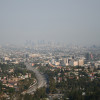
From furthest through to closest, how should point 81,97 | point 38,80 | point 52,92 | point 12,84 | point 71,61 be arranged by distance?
1. point 71,61
2. point 38,80
3. point 12,84
4. point 52,92
5. point 81,97

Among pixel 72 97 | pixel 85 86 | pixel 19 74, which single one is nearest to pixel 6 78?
pixel 19 74

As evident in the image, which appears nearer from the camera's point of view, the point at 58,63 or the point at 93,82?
the point at 93,82

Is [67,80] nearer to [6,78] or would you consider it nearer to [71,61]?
[6,78]

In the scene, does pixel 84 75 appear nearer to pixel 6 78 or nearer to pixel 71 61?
pixel 6 78

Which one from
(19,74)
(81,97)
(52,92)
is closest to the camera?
(81,97)

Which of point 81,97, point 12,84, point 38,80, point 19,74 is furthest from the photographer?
point 19,74

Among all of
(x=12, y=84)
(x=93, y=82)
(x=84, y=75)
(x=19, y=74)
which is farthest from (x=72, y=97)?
(x=19, y=74)

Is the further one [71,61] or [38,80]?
[71,61]

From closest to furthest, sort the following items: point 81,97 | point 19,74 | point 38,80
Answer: point 81,97, point 38,80, point 19,74
